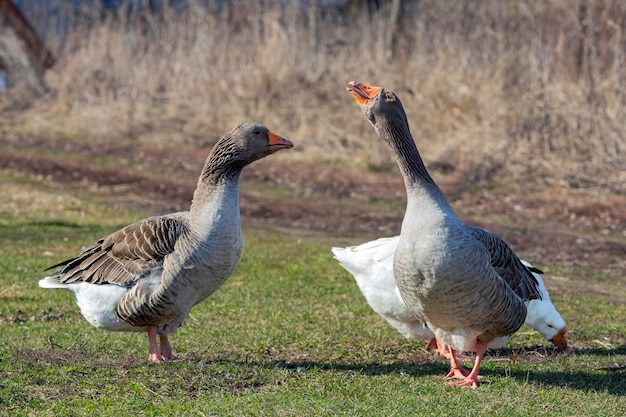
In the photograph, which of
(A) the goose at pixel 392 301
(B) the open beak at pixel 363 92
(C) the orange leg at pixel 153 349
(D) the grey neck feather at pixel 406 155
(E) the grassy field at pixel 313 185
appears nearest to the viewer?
(D) the grey neck feather at pixel 406 155

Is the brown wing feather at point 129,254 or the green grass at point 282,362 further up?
A: the brown wing feather at point 129,254

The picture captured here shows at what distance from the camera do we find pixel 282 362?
5410 millimetres

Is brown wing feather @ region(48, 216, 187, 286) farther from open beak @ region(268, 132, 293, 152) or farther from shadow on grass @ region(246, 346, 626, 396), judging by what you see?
shadow on grass @ region(246, 346, 626, 396)

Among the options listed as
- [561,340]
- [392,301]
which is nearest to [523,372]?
[561,340]

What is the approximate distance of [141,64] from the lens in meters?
20.3

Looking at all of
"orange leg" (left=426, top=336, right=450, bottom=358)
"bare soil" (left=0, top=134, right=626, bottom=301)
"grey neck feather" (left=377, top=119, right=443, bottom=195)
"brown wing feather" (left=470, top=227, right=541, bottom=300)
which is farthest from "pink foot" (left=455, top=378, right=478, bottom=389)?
"bare soil" (left=0, top=134, right=626, bottom=301)

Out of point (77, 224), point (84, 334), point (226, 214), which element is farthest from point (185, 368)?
point (77, 224)

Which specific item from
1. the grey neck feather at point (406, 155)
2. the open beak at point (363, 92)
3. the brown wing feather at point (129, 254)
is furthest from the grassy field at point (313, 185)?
the open beak at point (363, 92)

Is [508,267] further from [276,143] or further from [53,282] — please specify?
[53,282]

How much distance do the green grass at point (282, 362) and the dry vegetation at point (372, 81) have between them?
562cm

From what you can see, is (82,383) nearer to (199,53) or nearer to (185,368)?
(185,368)

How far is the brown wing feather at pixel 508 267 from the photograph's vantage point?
4910 millimetres

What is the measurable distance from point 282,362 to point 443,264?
1522mm

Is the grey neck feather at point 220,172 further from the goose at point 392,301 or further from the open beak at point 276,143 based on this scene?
the goose at point 392,301
